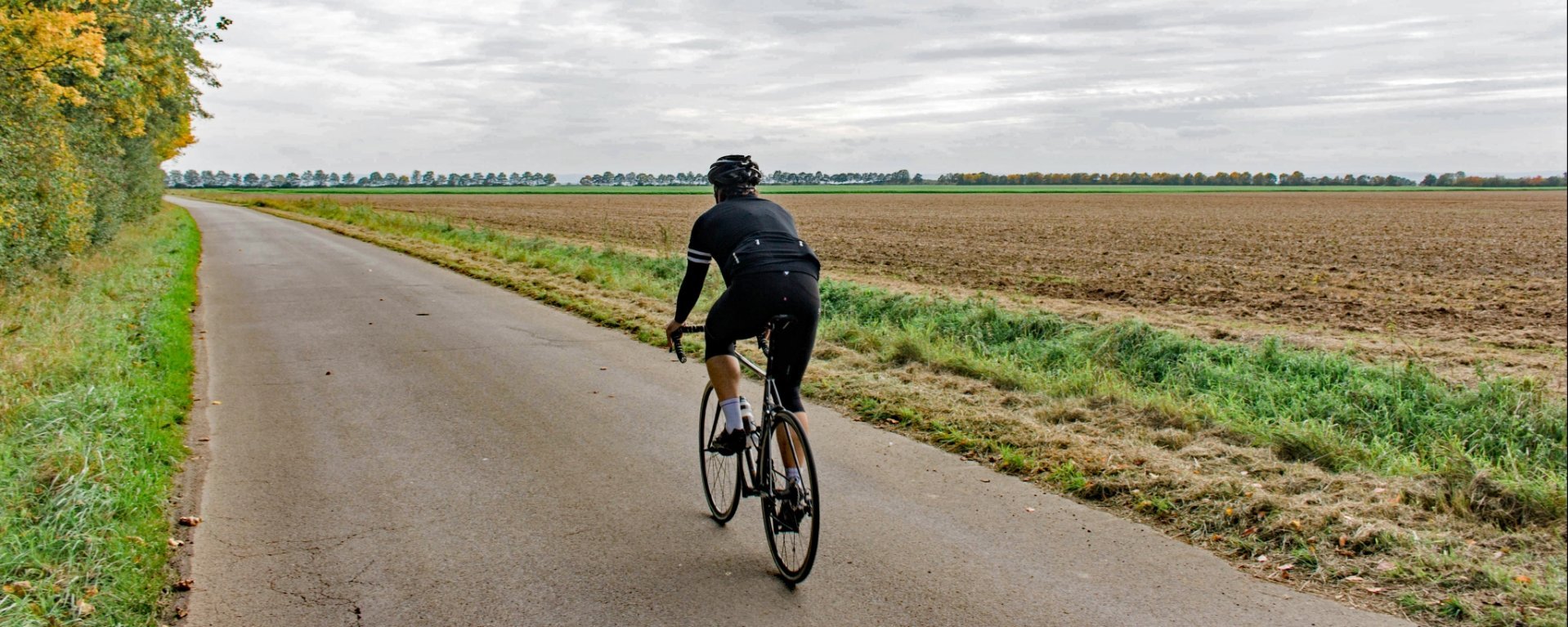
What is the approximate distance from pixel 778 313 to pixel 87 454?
4.39m

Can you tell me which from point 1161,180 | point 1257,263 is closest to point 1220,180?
point 1161,180

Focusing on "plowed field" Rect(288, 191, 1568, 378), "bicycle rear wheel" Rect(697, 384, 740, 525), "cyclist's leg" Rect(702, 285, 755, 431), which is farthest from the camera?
"plowed field" Rect(288, 191, 1568, 378)

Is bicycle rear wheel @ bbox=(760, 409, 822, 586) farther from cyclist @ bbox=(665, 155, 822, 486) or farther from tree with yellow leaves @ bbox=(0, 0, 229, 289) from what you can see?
tree with yellow leaves @ bbox=(0, 0, 229, 289)

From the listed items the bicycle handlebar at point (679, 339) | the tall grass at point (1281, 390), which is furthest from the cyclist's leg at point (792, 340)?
the tall grass at point (1281, 390)

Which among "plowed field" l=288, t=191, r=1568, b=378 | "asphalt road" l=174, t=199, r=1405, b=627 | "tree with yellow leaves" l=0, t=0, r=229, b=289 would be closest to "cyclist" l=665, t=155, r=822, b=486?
"asphalt road" l=174, t=199, r=1405, b=627

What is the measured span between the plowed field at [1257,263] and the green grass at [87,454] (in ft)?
39.1

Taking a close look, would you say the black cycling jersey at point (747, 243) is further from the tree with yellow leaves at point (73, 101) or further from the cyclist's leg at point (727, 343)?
the tree with yellow leaves at point (73, 101)

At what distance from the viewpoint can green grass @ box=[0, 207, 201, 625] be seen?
423cm

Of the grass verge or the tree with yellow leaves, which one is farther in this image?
the tree with yellow leaves

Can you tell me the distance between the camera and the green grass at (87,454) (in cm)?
423

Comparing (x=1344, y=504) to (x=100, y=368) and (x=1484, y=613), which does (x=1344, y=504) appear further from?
(x=100, y=368)

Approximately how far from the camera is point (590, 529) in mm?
5113

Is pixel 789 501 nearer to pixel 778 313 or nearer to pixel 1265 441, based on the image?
pixel 778 313

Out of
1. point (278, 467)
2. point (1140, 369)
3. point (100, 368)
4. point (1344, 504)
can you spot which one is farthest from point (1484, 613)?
point (100, 368)
